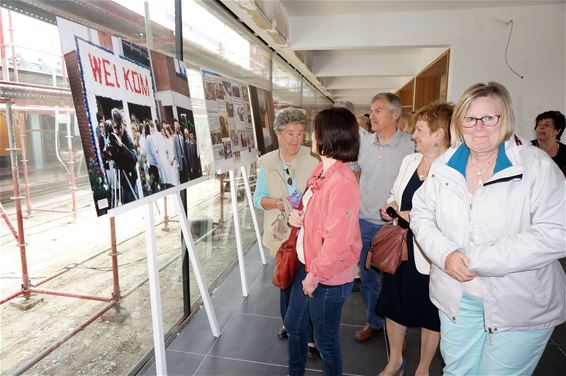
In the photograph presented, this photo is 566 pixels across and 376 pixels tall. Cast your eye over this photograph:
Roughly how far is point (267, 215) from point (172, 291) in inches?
49.0

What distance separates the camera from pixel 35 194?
2514mm

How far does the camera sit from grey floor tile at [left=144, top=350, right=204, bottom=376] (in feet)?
6.91

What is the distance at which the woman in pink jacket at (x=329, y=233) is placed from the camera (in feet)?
4.68

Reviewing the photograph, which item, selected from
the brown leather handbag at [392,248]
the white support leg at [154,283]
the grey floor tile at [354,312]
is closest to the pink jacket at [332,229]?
the brown leather handbag at [392,248]

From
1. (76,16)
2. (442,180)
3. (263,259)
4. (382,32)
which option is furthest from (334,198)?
(382,32)

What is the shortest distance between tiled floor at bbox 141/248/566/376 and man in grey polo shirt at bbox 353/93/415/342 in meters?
0.21

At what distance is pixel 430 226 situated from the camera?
1.32 m

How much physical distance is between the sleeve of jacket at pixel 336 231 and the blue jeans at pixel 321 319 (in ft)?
0.37

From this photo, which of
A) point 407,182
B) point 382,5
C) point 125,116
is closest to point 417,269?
point 407,182

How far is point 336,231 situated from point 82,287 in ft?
8.47

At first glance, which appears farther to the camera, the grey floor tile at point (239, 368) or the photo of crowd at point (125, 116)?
the grey floor tile at point (239, 368)

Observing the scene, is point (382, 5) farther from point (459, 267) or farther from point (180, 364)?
point (180, 364)

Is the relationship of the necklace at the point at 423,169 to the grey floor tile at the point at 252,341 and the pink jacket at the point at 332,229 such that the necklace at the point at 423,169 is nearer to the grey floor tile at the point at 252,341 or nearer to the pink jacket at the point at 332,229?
the pink jacket at the point at 332,229

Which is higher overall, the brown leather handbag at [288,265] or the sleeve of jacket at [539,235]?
the sleeve of jacket at [539,235]
